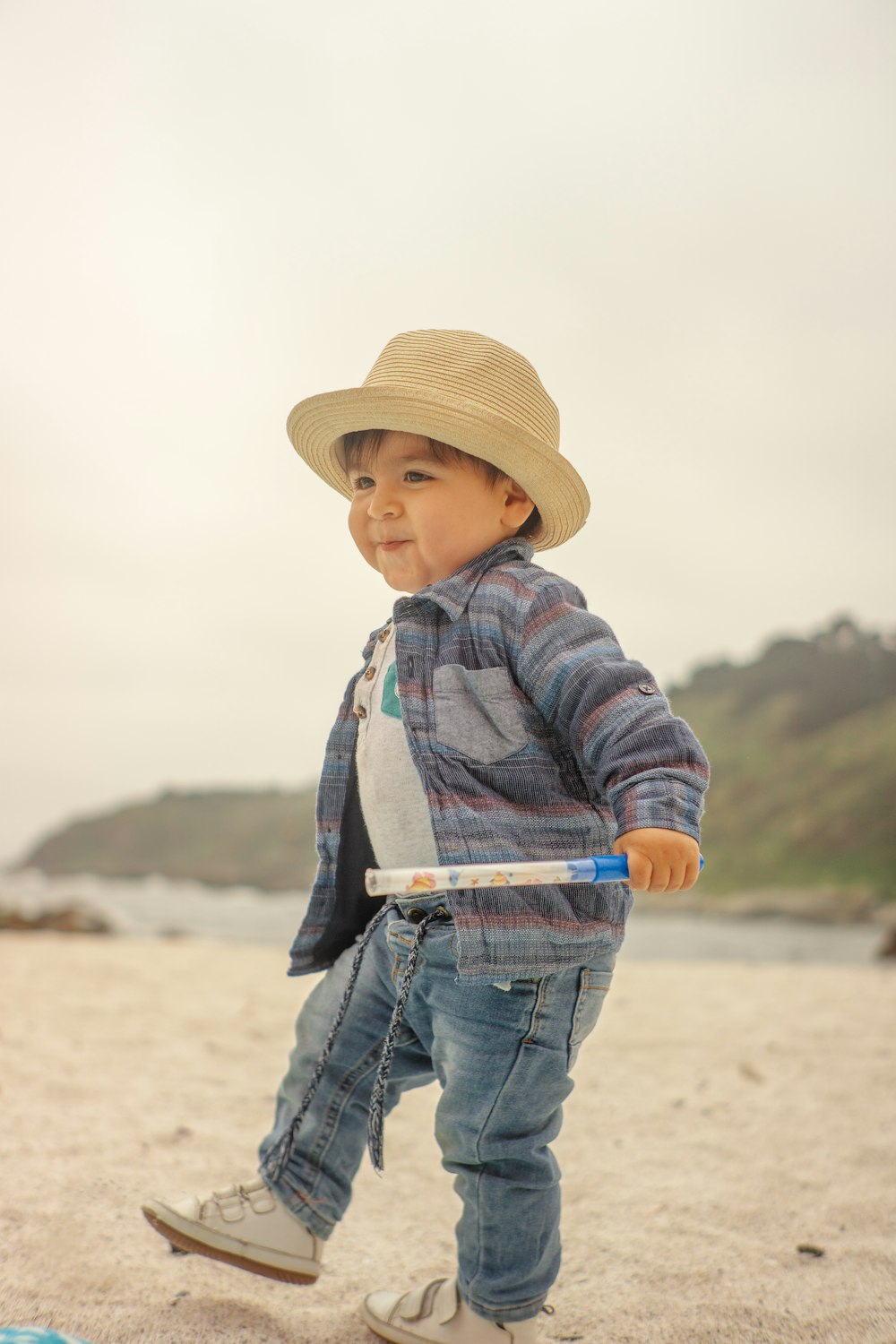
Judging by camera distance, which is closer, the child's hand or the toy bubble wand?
the toy bubble wand

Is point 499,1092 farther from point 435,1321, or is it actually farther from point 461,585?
point 461,585

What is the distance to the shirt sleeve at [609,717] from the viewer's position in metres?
1.13

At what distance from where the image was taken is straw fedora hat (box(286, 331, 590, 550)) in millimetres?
1377

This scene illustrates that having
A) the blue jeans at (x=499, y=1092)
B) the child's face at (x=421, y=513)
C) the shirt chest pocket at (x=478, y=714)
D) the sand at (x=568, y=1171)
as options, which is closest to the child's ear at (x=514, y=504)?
the child's face at (x=421, y=513)

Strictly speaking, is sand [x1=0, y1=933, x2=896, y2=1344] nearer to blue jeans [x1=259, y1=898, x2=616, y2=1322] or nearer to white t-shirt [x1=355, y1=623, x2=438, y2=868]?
blue jeans [x1=259, y1=898, x2=616, y2=1322]

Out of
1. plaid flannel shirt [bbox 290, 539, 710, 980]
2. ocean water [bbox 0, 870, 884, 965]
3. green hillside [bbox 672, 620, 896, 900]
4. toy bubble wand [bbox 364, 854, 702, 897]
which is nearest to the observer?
toy bubble wand [bbox 364, 854, 702, 897]

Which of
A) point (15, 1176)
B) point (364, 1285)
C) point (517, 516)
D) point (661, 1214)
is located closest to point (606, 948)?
point (517, 516)

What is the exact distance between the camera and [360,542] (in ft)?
4.83

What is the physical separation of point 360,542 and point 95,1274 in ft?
3.62

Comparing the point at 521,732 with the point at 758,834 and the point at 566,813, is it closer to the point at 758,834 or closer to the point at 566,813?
the point at 566,813

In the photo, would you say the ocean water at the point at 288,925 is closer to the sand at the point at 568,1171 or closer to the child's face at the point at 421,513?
the sand at the point at 568,1171

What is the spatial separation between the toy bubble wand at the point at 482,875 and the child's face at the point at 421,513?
0.53 m

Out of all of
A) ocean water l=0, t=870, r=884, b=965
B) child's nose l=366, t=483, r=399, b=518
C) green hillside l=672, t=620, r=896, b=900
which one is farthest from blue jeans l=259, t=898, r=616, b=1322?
green hillside l=672, t=620, r=896, b=900

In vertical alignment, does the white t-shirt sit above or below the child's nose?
below
